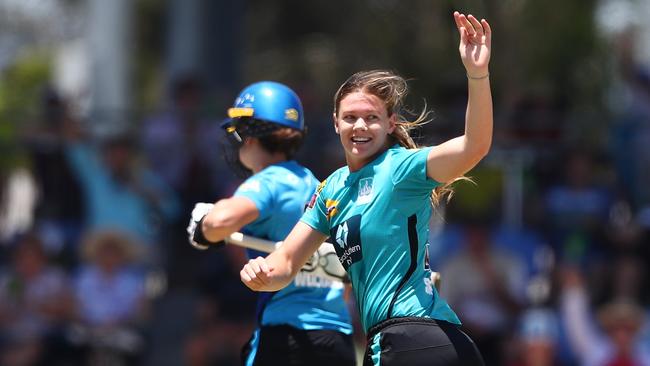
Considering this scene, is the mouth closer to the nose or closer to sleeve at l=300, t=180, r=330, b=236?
the nose

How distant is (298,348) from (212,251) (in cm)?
553

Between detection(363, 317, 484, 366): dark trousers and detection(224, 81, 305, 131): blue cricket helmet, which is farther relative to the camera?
detection(224, 81, 305, 131): blue cricket helmet

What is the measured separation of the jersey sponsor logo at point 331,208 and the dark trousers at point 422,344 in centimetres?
48

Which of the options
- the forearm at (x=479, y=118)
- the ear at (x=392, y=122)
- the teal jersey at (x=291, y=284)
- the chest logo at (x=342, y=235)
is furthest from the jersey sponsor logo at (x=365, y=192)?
the teal jersey at (x=291, y=284)

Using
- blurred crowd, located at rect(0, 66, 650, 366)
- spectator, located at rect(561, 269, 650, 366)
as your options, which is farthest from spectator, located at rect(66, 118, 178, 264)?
spectator, located at rect(561, 269, 650, 366)

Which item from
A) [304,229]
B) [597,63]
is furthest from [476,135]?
[597,63]

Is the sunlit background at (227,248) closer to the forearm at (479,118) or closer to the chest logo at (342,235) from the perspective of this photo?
the chest logo at (342,235)

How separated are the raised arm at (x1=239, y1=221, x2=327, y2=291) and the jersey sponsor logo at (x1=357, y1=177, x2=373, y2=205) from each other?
0.28 meters

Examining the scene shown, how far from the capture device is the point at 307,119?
11.1 m

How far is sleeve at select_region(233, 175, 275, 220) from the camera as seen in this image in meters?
5.15

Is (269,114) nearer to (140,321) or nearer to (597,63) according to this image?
(140,321)

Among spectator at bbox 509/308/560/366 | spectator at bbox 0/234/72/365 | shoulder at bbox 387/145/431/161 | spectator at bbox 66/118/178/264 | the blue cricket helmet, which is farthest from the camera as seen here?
spectator at bbox 66/118/178/264

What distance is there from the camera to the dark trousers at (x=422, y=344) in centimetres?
432

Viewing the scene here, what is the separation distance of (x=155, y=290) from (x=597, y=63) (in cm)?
876
